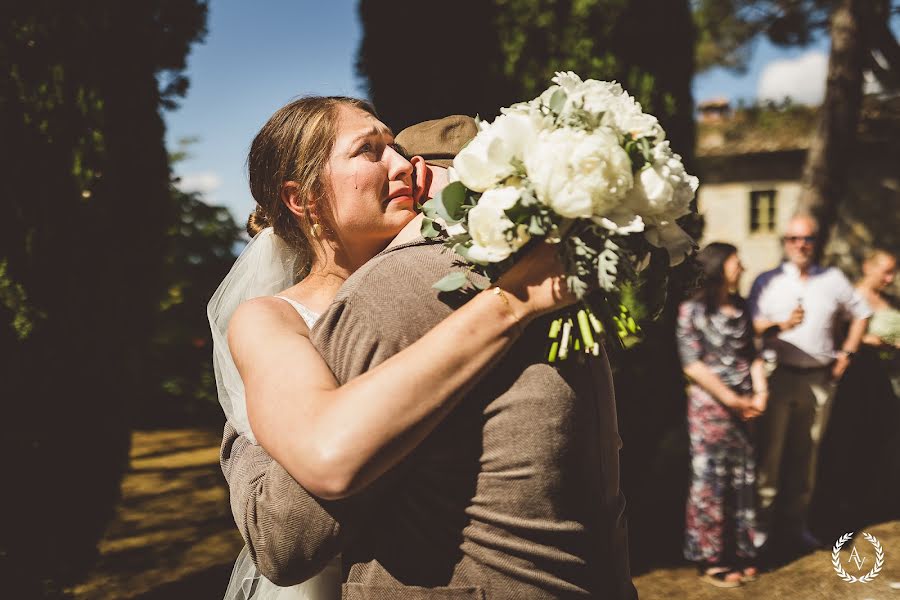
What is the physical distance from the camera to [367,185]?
1937 millimetres

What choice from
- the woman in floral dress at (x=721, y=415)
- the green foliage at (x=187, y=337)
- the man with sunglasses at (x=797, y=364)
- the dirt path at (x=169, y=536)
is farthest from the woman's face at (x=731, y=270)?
the green foliage at (x=187, y=337)

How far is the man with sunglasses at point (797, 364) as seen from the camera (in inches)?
227

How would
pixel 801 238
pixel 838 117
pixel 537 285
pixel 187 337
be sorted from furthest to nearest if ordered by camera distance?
pixel 187 337 → pixel 838 117 → pixel 801 238 → pixel 537 285

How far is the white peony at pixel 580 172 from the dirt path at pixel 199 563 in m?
4.61

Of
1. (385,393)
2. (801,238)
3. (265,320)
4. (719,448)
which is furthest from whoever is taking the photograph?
(801,238)

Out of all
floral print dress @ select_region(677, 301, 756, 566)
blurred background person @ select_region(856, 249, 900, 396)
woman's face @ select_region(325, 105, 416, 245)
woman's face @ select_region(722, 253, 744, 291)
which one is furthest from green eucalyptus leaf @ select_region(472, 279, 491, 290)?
blurred background person @ select_region(856, 249, 900, 396)

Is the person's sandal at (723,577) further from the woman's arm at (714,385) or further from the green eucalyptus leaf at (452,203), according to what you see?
the green eucalyptus leaf at (452,203)

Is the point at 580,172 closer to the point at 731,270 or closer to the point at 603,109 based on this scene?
the point at 603,109

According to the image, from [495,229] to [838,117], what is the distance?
1216cm

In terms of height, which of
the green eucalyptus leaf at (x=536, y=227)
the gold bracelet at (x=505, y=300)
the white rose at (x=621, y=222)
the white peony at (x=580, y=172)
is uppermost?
the white peony at (x=580, y=172)

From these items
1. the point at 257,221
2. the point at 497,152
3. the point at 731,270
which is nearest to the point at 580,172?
the point at 497,152

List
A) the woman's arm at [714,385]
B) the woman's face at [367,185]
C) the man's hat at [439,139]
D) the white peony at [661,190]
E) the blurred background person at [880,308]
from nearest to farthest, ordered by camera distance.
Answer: the white peony at [661,190] < the woman's face at [367,185] < the man's hat at [439,139] < the woman's arm at [714,385] < the blurred background person at [880,308]

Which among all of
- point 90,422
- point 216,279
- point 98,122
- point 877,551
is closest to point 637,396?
point 877,551

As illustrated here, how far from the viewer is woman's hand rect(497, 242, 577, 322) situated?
1359 mm
